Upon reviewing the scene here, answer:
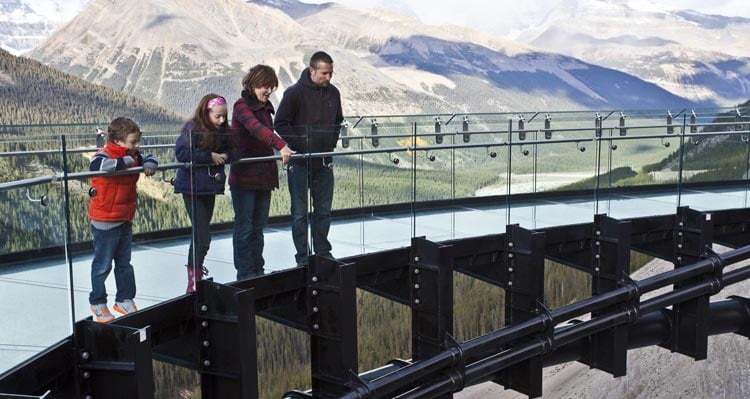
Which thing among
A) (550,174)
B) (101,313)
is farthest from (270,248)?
(550,174)

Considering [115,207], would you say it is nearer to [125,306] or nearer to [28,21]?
[125,306]

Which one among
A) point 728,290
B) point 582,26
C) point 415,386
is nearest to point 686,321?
point 415,386

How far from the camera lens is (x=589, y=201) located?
11.9m

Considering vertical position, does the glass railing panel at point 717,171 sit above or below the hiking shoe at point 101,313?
above

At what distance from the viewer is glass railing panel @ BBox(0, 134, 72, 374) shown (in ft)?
19.5

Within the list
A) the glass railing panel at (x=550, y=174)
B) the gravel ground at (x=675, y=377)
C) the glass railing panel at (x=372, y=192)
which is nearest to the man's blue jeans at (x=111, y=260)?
the glass railing panel at (x=372, y=192)

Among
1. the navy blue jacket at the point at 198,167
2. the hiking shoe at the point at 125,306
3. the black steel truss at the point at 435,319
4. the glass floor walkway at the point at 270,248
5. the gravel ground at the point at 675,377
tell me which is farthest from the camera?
the gravel ground at the point at 675,377

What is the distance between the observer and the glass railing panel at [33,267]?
5.95 m

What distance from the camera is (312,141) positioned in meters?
Answer: 8.69

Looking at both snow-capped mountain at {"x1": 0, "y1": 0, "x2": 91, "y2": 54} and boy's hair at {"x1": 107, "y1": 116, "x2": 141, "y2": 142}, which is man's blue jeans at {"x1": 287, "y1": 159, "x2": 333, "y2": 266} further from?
snow-capped mountain at {"x1": 0, "y1": 0, "x2": 91, "y2": 54}

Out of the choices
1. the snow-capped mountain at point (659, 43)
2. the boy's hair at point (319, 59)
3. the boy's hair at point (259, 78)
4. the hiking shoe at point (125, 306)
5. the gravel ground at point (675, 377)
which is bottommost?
the gravel ground at point (675, 377)

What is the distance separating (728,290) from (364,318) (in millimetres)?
17826

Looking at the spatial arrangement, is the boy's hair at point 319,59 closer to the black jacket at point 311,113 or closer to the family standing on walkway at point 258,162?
the family standing on walkway at point 258,162

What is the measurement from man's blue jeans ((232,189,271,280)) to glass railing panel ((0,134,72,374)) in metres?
1.81
